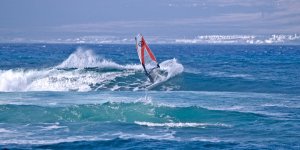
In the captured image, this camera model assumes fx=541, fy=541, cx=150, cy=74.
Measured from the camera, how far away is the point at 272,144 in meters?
16.8

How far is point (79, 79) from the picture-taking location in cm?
3984

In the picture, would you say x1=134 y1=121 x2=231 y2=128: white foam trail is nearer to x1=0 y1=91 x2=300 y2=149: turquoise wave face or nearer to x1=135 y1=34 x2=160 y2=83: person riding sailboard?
x1=0 y1=91 x2=300 y2=149: turquoise wave face

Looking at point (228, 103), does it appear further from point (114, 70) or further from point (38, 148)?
point (114, 70)

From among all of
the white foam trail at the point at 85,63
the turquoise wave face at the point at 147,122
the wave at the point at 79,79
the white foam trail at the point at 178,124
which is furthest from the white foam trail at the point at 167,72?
Answer: the white foam trail at the point at 178,124

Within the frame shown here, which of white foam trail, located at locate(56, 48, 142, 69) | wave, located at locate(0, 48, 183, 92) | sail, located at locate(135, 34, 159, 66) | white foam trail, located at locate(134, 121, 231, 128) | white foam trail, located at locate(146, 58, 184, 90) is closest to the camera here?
white foam trail, located at locate(134, 121, 231, 128)

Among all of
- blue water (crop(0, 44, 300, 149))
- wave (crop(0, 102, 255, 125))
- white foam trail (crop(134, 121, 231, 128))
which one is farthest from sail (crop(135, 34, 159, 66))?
white foam trail (crop(134, 121, 231, 128))

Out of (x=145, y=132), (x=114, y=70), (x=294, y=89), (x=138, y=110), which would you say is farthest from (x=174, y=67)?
(x=145, y=132)

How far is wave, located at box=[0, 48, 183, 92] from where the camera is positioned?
37.3 metres

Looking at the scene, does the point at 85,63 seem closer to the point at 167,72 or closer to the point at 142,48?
the point at 167,72

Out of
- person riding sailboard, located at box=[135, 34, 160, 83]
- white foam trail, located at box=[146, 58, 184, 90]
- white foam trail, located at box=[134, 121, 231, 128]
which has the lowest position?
white foam trail, located at box=[134, 121, 231, 128]

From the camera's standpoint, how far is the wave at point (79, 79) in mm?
37312

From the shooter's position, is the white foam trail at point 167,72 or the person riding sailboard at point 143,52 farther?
the white foam trail at point 167,72

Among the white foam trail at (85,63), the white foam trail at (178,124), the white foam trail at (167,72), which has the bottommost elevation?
the white foam trail at (178,124)

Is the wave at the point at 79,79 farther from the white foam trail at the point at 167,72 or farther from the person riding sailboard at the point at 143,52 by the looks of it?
the person riding sailboard at the point at 143,52
